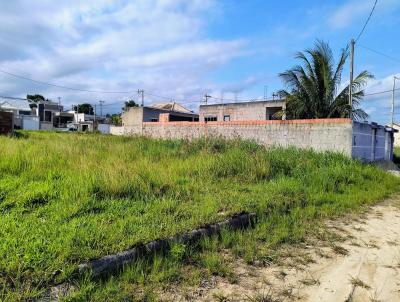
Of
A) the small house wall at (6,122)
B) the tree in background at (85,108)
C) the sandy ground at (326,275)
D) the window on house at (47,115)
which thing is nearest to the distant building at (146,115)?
the small house wall at (6,122)

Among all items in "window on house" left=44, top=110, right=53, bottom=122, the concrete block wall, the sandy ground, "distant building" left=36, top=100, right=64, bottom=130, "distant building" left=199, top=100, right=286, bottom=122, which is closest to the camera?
the sandy ground

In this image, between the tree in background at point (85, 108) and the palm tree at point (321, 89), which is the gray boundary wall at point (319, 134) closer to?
the palm tree at point (321, 89)

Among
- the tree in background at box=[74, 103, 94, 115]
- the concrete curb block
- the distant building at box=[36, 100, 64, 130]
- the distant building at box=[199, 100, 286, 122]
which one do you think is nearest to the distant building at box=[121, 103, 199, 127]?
the distant building at box=[199, 100, 286, 122]

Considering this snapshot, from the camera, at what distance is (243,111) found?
1010 inches

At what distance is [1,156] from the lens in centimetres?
618

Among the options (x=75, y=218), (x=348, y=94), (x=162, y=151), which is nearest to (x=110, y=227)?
(x=75, y=218)

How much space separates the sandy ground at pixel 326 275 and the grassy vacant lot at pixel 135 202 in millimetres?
313

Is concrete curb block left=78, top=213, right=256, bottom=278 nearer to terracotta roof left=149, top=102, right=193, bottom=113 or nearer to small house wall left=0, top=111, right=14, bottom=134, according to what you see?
small house wall left=0, top=111, right=14, bottom=134

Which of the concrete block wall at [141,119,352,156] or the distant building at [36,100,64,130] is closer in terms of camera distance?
the concrete block wall at [141,119,352,156]

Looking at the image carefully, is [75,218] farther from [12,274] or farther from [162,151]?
[162,151]

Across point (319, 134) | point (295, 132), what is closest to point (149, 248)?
point (319, 134)

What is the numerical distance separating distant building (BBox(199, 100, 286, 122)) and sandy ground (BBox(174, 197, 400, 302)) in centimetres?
1895

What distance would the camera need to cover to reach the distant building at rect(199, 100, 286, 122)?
24.2m

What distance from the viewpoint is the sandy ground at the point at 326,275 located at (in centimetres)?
292
